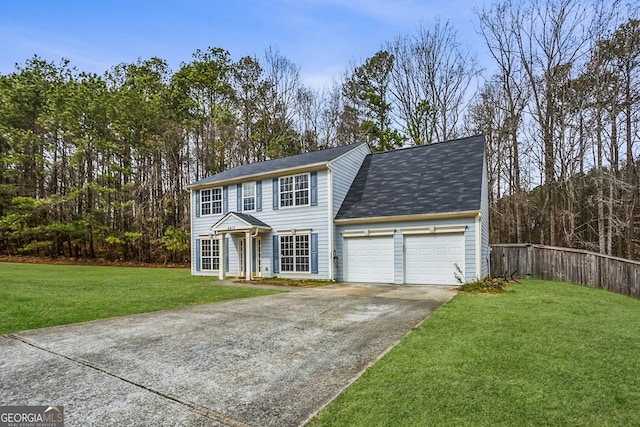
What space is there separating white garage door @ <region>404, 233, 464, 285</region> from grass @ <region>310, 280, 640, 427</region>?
16.7 ft

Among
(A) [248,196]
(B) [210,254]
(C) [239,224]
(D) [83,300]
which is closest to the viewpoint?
(D) [83,300]

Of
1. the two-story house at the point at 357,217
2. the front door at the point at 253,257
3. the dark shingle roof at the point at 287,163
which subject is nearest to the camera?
the two-story house at the point at 357,217

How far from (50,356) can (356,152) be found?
42.3 feet

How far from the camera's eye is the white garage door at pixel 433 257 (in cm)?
1105

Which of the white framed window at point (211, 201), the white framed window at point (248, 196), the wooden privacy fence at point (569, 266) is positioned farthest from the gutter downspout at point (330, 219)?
the wooden privacy fence at point (569, 266)

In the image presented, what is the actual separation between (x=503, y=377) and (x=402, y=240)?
8.57 meters

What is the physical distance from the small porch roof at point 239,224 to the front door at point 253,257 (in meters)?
0.97

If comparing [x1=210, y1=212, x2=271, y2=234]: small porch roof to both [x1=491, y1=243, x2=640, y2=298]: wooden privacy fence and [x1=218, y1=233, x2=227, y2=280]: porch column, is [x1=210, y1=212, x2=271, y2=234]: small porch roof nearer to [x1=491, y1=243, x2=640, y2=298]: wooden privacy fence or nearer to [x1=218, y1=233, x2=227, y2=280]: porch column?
[x1=218, y1=233, x2=227, y2=280]: porch column

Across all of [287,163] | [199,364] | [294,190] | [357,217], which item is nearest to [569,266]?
[357,217]

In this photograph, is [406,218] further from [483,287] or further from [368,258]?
[483,287]

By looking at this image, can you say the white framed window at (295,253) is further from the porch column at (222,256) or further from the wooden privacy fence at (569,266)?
the wooden privacy fence at (569,266)

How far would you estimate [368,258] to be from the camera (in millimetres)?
12570

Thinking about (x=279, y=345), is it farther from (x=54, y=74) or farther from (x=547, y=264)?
(x=54, y=74)

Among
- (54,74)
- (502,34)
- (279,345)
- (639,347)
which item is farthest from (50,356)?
(54,74)
